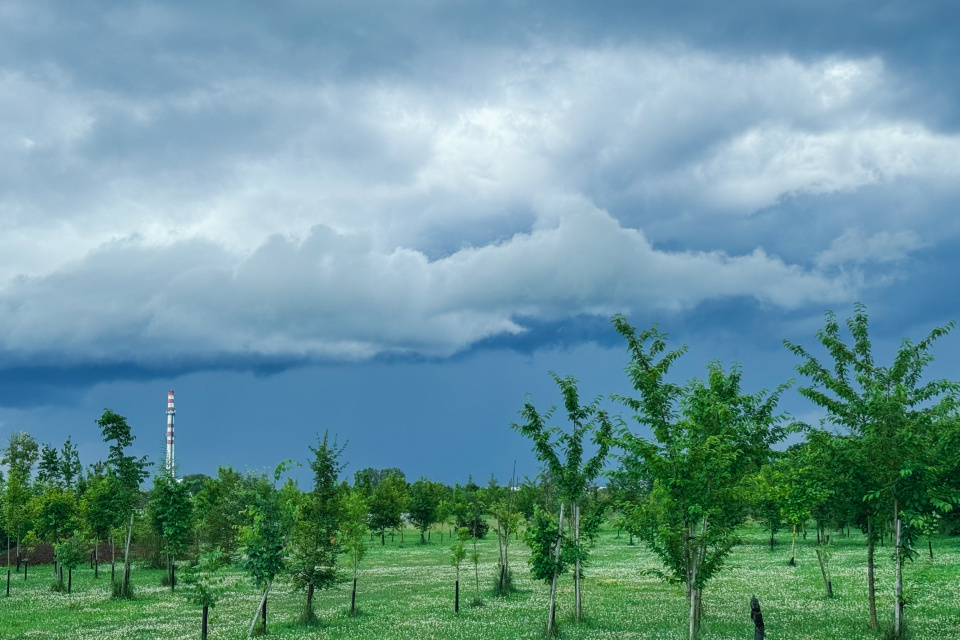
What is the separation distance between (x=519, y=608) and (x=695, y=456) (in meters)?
16.7

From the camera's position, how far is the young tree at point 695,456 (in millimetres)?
19125

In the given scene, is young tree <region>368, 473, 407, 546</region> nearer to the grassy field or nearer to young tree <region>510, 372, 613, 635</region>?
the grassy field

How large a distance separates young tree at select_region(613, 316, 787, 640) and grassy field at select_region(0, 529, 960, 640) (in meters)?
4.72

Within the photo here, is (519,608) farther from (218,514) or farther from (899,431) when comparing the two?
(218,514)

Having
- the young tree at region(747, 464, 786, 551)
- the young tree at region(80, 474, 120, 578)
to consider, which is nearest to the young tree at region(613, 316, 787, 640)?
the young tree at region(747, 464, 786, 551)

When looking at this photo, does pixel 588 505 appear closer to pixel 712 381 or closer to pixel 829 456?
pixel 712 381

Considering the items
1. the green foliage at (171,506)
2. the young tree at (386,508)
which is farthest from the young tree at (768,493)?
the young tree at (386,508)

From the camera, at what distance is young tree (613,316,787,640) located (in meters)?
19.1

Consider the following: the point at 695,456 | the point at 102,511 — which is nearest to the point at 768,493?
the point at 695,456

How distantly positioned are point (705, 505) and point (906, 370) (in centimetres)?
1012

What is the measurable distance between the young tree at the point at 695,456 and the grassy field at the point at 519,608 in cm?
472

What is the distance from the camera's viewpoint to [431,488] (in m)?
98.5

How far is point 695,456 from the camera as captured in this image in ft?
62.0

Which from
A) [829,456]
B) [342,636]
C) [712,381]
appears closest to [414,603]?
[342,636]
